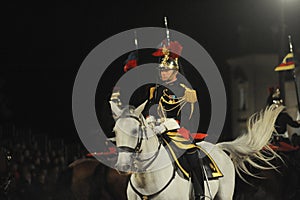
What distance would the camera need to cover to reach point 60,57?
16.0 meters

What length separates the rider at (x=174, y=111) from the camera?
7.53 m

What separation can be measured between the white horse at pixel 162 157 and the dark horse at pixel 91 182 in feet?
6.05

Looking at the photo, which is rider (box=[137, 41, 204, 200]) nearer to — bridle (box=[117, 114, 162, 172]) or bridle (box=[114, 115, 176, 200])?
bridle (box=[114, 115, 176, 200])

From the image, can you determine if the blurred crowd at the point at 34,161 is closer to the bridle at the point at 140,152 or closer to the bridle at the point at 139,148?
the bridle at the point at 140,152

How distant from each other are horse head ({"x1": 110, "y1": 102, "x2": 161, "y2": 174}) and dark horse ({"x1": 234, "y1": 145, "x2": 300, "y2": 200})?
2.64 meters

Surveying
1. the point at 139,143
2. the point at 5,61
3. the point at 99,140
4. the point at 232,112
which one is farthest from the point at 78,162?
the point at 232,112

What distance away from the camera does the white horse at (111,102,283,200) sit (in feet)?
22.0

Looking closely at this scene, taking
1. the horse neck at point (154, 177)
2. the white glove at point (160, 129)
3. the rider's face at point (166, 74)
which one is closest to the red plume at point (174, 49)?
the rider's face at point (166, 74)

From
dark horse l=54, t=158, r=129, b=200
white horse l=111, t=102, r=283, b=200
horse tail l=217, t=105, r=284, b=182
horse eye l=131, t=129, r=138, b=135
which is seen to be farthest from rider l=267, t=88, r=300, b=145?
horse eye l=131, t=129, r=138, b=135

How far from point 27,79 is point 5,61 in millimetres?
795

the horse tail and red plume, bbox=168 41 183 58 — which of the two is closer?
red plume, bbox=168 41 183 58

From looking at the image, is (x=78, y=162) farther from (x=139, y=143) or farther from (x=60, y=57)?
(x=60, y=57)

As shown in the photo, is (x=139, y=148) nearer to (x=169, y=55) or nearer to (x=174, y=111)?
(x=174, y=111)

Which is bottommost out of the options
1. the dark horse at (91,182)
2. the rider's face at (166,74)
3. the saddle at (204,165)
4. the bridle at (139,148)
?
the dark horse at (91,182)
